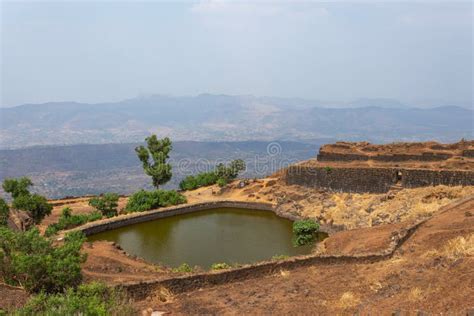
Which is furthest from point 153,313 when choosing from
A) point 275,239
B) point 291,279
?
point 275,239

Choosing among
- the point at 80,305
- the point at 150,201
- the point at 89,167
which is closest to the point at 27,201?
the point at 150,201

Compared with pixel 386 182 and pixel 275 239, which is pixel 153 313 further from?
pixel 386 182

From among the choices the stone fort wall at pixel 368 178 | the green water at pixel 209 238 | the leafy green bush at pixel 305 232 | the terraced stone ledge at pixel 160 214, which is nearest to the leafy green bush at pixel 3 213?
the terraced stone ledge at pixel 160 214

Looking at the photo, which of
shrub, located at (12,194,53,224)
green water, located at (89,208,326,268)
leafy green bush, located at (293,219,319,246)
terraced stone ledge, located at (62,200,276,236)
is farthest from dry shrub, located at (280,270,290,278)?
shrub, located at (12,194,53,224)

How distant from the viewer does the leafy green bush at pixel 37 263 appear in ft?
48.2

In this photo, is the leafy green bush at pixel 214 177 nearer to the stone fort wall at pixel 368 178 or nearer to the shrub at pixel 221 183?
the shrub at pixel 221 183

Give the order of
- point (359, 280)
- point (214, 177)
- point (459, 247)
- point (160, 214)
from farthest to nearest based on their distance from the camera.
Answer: point (214, 177) < point (160, 214) < point (459, 247) < point (359, 280)

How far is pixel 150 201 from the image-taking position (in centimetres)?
3769

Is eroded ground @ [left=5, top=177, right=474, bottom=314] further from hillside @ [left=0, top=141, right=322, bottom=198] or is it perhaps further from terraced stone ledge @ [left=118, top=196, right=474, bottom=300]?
hillside @ [left=0, top=141, right=322, bottom=198]

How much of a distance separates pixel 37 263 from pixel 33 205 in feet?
65.8

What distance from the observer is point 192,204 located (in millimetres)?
38812

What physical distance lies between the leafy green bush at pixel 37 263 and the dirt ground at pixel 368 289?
271cm

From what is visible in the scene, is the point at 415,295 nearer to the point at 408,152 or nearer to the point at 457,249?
the point at 457,249

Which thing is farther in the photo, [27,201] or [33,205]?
[33,205]
